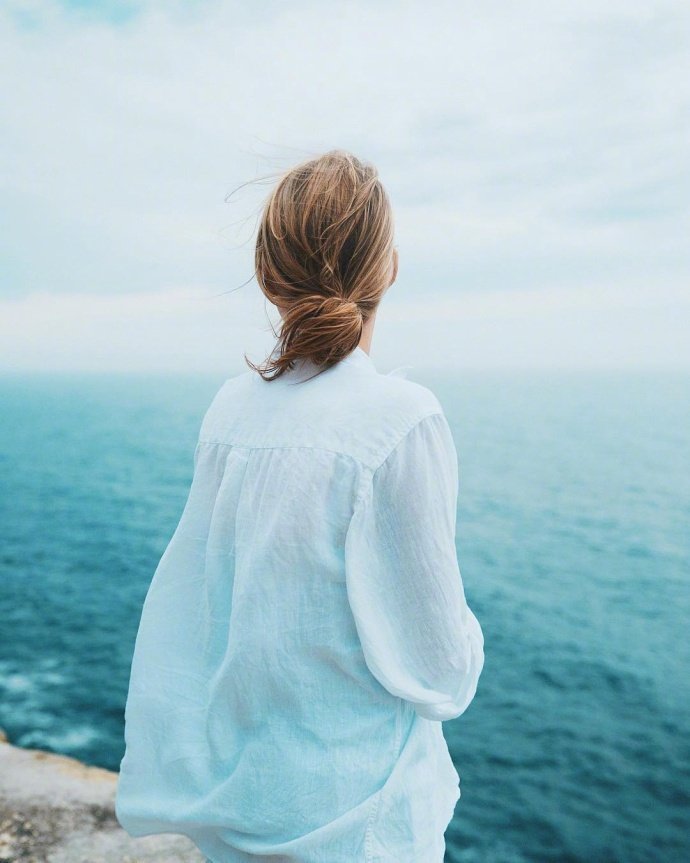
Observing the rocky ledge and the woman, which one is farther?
the rocky ledge

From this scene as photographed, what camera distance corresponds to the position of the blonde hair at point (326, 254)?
132 cm

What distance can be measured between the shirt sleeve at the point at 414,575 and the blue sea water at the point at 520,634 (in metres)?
10.7

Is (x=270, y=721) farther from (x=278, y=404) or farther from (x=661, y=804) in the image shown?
(x=661, y=804)

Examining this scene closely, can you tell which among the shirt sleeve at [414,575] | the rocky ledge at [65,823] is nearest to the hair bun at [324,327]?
the shirt sleeve at [414,575]

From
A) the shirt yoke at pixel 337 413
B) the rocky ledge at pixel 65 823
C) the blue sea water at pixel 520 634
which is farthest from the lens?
the blue sea water at pixel 520 634

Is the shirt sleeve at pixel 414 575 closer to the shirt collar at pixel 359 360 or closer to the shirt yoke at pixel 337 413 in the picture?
the shirt yoke at pixel 337 413

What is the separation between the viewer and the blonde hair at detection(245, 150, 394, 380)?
1317 millimetres

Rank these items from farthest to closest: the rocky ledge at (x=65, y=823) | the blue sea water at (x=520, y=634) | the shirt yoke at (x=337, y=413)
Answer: the blue sea water at (x=520, y=634) < the rocky ledge at (x=65, y=823) < the shirt yoke at (x=337, y=413)

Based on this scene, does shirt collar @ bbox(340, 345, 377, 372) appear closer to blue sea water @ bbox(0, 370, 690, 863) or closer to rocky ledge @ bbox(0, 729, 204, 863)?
rocky ledge @ bbox(0, 729, 204, 863)

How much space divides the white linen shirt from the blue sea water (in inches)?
415

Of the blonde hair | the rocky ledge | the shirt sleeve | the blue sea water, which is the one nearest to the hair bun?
the blonde hair

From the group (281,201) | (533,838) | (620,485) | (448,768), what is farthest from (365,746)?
(620,485)

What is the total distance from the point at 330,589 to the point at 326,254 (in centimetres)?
62

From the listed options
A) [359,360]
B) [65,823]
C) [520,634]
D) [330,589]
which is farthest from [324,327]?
[520,634]
